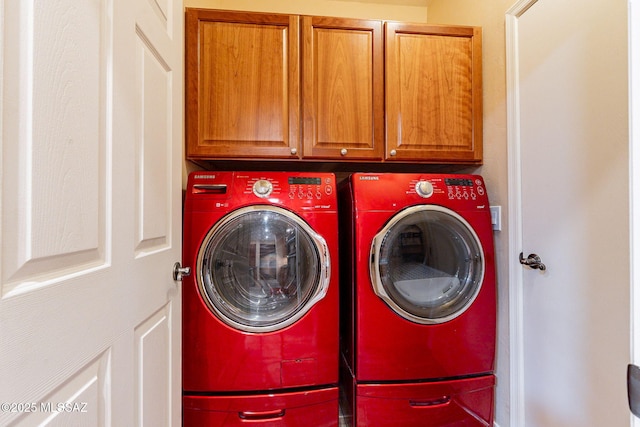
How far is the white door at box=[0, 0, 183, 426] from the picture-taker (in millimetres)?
388

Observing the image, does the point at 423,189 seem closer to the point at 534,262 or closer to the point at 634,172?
the point at 534,262

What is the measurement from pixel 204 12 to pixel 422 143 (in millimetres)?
1311

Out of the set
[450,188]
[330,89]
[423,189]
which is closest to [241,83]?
[330,89]

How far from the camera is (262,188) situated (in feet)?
3.90

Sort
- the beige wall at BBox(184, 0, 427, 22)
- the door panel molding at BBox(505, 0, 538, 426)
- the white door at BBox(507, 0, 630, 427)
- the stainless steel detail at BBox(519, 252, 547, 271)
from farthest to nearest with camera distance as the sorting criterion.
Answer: the beige wall at BBox(184, 0, 427, 22)
the door panel molding at BBox(505, 0, 538, 426)
the stainless steel detail at BBox(519, 252, 547, 271)
the white door at BBox(507, 0, 630, 427)

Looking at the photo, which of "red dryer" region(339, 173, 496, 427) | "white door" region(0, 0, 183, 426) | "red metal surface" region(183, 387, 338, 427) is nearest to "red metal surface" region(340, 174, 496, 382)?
"red dryer" region(339, 173, 496, 427)

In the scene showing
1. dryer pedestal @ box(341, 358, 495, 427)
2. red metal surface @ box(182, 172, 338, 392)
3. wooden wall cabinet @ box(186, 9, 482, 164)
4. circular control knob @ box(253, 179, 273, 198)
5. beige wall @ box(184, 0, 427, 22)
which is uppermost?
beige wall @ box(184, 0, 427, 22)

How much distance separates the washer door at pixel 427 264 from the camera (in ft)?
3.98

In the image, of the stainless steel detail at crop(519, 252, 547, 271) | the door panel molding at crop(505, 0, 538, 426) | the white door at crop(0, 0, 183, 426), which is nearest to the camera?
the white door at crop(0, 0, 183, 426)

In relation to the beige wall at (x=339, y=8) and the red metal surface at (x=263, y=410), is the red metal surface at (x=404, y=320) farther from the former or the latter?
the beige wall at (x=339, y=8)

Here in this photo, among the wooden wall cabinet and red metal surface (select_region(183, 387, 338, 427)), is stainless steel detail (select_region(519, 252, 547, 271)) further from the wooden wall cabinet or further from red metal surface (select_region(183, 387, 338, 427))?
red metal surface (select_region(183, 387, 338, 427))

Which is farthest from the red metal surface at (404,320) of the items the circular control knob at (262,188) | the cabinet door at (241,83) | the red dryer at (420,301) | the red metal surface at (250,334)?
the cabinet door at (241,83)

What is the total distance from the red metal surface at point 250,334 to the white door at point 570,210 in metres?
0.88

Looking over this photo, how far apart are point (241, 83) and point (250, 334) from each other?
1220 millimetres
